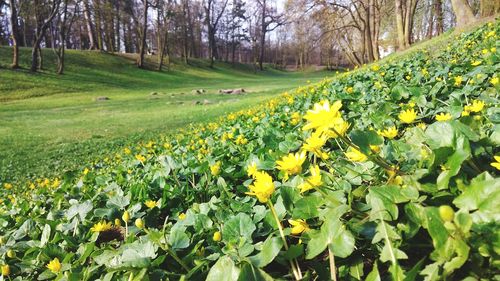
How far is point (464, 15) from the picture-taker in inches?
435

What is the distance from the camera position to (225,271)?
3.04ft

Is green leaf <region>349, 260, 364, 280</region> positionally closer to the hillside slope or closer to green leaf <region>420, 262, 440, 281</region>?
the hillside slope

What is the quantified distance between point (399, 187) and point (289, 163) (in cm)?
32

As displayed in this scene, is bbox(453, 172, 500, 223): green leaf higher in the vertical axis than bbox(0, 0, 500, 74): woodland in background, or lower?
Answer: lower

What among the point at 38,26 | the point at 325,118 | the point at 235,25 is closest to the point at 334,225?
the point at 325,118

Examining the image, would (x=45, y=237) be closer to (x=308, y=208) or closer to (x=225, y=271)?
(x=225, y=271)

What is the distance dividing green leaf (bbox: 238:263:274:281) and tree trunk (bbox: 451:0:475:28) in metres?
12.5

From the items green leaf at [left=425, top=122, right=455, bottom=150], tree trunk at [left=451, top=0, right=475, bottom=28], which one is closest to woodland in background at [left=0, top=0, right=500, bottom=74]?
tree trunk at [left=451, top=0, right=475, bottom=28]

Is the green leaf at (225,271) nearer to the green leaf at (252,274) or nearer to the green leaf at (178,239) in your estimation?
the green leaf at (252,274)

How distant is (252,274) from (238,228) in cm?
29

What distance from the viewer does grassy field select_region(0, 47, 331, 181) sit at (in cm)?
959

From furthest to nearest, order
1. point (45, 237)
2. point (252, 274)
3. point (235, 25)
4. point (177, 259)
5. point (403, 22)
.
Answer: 1. point (235, 25)
2. point (403, 22)
3. point (45, 237)
4. point (177, 259)
5. point (252, 274)

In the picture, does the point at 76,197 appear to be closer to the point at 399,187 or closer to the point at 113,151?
the point at 399,187

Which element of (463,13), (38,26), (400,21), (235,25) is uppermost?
(235,25)
